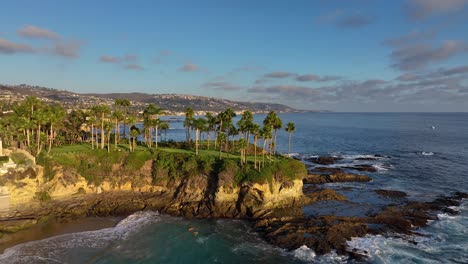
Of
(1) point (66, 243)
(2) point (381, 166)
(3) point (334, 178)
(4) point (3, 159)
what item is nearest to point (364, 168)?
(2) point (381, 166)

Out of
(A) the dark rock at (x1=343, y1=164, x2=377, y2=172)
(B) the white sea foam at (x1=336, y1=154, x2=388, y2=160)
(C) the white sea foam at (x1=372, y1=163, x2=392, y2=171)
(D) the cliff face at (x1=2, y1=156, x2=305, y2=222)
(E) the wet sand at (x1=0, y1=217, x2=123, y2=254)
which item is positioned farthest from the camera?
(B) the white sea foam at (x1=336, y1=154, x2=388, y2=160)

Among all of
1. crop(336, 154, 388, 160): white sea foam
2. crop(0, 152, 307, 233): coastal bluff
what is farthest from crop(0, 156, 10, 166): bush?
crop(336, 154, 388, 160): white sea foam

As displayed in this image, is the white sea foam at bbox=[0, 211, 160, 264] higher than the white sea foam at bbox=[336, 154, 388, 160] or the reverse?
the reverse

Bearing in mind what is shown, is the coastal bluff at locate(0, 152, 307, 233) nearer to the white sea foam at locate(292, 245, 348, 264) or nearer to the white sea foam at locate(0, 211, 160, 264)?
the white sea foam at locate(0, 211, 160, 264)

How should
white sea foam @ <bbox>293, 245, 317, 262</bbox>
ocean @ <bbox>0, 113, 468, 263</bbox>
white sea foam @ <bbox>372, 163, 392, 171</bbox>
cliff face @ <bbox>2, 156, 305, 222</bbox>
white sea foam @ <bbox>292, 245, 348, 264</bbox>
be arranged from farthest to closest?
white sea foam @ <bbox>372, 163, 392, 171</bbox>
cliff face @ <bbox>2, 156, 305, 222</bbox>
white sea foam @ <bbox>293, 245, 317, 262</bbox>
ocean @ <bbox>0, 113, 468, 263</bbox>
white sea foam @ <bbox>292, 245, 348, 264</bbox>

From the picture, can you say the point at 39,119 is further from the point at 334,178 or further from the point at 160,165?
the point at 334,178

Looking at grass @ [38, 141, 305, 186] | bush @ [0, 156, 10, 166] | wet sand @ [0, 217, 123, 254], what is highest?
bush @ [0, 156, 10, 166]

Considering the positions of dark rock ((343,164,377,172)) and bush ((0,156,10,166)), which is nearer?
bush ((0,156,10,166))

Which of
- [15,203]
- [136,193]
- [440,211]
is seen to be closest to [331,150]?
[440,211]
